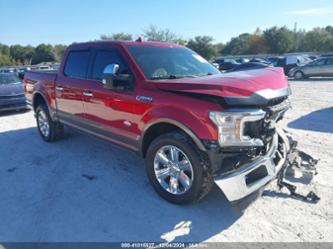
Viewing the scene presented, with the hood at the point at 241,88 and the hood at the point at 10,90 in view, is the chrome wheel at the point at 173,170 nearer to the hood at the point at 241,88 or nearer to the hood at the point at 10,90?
the hood at the point at 241,88

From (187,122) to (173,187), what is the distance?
91cm

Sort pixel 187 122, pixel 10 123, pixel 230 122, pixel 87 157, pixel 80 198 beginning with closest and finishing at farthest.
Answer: pixel 230 122 → pixel 187 122 → pixel 80 198 → pixel 87 157 → pixel 10 123

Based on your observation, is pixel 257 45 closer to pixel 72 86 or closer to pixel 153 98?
pixel 72 86

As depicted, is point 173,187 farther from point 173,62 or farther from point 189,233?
point 173,62

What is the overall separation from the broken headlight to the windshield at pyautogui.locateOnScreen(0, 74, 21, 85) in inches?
396

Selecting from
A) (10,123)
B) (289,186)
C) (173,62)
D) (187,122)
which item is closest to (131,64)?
(173,62)

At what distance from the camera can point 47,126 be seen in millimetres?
6566

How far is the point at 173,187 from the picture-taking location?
3764mm

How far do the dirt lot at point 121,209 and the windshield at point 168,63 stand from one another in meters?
1.60

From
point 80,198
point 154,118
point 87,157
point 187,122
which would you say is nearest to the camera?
point 187,122

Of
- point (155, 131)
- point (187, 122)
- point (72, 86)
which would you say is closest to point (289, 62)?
point (72, 86)

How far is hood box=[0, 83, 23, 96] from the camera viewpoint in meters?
10.0

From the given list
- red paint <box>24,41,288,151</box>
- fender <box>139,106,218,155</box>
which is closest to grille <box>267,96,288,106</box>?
red paint <box>24,41,288,151</box>

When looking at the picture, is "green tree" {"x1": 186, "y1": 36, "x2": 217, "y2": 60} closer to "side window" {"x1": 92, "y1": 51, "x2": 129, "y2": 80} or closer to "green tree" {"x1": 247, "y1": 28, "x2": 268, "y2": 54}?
"green tree" {"x1": 247, "y1": 28, "x2": 268, "y2": 54}
